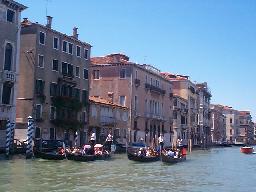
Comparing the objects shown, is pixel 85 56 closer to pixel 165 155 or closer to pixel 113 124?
pixel 113 124

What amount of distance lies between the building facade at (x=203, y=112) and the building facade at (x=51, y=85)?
31.4 meters

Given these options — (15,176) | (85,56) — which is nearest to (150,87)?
(85,56)

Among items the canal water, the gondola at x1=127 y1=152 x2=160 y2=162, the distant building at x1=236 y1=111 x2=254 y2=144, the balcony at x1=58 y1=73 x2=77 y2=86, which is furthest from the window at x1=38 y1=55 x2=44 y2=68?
the distant building at x1=236 y1=111 x2=254 y2=144

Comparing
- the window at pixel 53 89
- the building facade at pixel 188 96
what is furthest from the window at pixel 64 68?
the building facade at pixel 188 96

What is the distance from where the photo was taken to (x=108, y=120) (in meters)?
35.8

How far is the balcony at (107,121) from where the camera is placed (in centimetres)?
3528

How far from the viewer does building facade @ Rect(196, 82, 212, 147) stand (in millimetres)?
64125

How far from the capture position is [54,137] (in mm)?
30375

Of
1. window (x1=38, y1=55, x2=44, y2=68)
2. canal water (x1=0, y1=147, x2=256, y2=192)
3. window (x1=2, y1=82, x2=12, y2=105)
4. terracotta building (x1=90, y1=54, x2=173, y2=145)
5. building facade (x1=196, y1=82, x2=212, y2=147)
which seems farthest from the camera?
building facade (x1=196, y1=82, x2=212, y2=147)

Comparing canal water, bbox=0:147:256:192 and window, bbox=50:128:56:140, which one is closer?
canal water, bbox=0:147:256:192

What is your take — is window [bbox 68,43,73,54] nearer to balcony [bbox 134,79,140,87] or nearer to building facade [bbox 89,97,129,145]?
building facade [bbox 89,97,129,145]

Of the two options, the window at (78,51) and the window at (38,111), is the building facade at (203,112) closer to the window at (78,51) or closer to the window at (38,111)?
the window at (78,51)

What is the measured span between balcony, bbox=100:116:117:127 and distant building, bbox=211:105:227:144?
47.2 meters

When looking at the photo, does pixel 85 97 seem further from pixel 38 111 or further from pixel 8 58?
pixel 8 58
